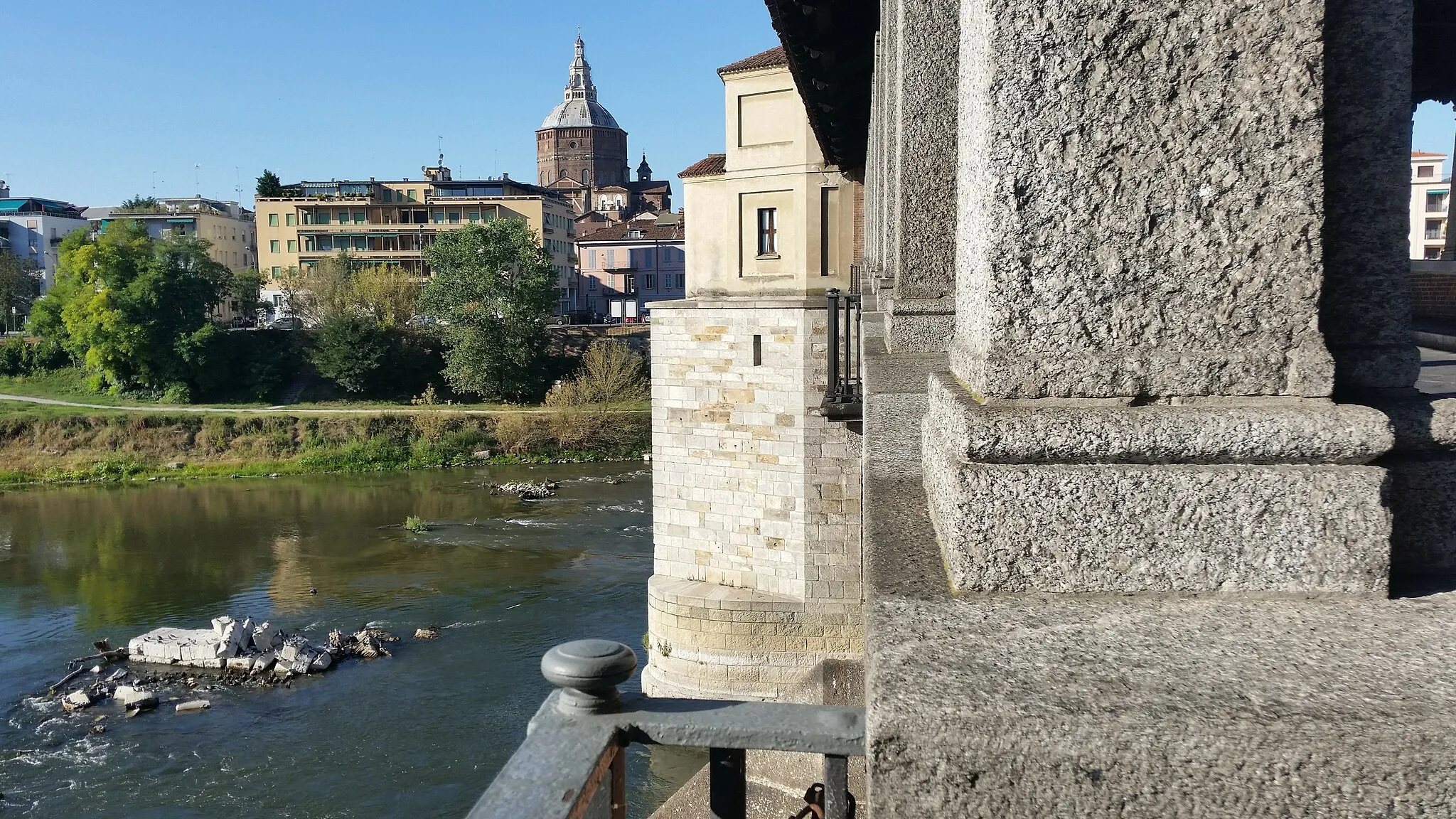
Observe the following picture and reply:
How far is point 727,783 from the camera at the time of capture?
1.61 metres

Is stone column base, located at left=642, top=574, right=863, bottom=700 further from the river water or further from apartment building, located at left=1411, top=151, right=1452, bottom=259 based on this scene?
apartment building, located at left=1411, top=151, right=1452, bottom=259

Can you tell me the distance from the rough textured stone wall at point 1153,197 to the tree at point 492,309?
36690 mm

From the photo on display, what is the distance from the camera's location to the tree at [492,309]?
123 feet

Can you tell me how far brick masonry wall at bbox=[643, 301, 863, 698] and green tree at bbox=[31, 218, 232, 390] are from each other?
30.2 metres

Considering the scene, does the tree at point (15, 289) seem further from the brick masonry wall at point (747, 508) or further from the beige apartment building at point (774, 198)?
the brick masonry wall at point (747, 508)

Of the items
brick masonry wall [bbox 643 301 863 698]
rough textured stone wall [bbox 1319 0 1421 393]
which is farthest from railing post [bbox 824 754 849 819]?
brick masonry wall [bbox 643 301 863 698]

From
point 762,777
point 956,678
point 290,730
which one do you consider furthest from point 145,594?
point 956,678

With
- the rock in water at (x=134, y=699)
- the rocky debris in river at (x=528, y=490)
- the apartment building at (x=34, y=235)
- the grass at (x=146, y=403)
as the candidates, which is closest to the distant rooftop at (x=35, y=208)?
the apartment building at (x=34, y=235)

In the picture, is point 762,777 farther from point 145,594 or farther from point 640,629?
point 145,594

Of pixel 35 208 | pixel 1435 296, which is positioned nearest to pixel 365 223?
pixel 35 208

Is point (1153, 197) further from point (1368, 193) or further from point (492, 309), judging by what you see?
point (492, 309)

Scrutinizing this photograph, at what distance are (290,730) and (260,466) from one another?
2099 centimetres

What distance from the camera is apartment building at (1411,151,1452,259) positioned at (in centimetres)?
1873

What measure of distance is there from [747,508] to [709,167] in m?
6.16
